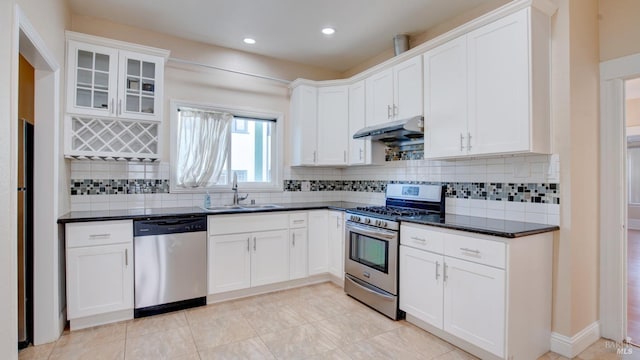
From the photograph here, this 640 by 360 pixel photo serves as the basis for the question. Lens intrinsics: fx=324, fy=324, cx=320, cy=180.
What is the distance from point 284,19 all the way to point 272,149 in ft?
5.36

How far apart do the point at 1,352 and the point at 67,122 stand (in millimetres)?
1948

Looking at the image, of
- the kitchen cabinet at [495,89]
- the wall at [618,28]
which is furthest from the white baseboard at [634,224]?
the kitchen cabinet at [495,89]

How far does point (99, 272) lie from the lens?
8.87ft

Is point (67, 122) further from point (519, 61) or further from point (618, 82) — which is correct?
point (618, 82)

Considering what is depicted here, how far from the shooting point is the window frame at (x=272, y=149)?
3572mm

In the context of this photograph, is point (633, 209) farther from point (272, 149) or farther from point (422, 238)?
point (272, 149)

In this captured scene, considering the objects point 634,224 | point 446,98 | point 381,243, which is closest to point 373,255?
point 381,243

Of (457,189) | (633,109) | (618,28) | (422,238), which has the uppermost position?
(633,109)

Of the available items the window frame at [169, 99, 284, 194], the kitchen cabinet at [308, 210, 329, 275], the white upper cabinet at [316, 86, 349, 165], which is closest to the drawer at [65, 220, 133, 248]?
the window frame at [169, 99, 284, 194]

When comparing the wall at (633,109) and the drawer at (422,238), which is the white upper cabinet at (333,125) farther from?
the wall at (633,109)

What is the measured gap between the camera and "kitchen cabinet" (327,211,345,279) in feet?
11.8

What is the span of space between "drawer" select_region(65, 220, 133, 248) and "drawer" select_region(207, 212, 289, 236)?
70 centimetres

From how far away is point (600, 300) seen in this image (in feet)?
8.21

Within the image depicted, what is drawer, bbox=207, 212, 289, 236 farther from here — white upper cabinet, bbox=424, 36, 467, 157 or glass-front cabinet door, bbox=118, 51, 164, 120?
white upper cabinet, bbox=424, 36, 467, 157
